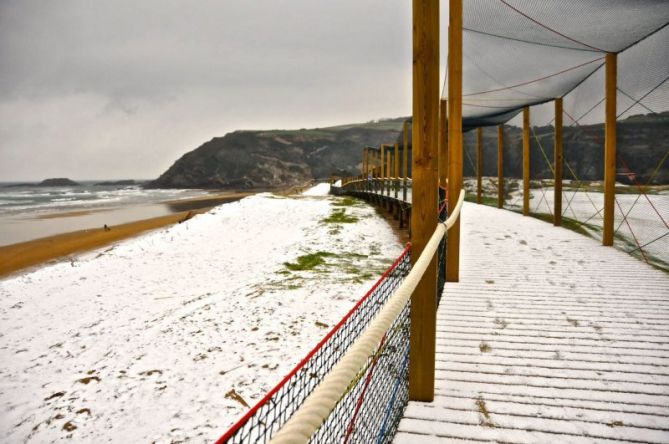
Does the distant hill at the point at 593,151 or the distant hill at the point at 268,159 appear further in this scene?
the distant hill at the point at 268,159

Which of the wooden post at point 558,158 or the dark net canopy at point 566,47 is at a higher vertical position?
the dark net canopy at point 566,47

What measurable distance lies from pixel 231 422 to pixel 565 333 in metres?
3.71

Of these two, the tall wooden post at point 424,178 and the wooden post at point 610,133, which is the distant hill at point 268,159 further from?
the tall wooden post at point 424,178

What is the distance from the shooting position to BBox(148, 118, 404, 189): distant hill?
9631 centimetres

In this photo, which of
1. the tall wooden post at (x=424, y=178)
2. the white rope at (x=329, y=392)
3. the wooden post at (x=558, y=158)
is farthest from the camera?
the wooden post at (x=558, y=158)

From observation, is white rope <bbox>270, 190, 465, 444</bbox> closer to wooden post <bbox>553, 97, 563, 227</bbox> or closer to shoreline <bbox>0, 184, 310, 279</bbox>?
wooden post <bbox>553, 97, 563, 227</bbox>

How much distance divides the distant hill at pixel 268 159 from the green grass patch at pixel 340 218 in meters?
72.7

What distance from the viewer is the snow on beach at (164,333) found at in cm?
395

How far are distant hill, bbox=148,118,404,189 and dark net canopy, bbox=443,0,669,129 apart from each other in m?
82.1

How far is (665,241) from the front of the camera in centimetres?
864

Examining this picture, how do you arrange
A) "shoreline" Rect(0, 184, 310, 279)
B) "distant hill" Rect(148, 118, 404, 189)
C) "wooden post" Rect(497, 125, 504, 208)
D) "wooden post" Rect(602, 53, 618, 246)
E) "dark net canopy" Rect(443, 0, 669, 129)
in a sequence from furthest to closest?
"distant hill" Rect(148, 118, 404, 189), "shoreline" Rect(0, 184, 310, 279), "wooden post" Rect(497, 125, 504, 208), "wooden post" Rect(602, 53, 618, 246), "dark net canopy" Rect(443, 0, 669, 129)

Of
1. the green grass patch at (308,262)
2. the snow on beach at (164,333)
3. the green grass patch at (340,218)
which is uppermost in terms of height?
the green grass patch at (340,218)

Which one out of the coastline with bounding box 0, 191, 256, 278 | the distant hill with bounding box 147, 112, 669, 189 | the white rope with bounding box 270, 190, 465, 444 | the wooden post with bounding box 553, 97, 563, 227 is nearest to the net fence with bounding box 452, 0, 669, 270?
the wooden post with bounding box 553, 97, 563, 227

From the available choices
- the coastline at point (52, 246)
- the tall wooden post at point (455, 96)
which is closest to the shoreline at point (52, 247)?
the coastline at point (52, 246)
